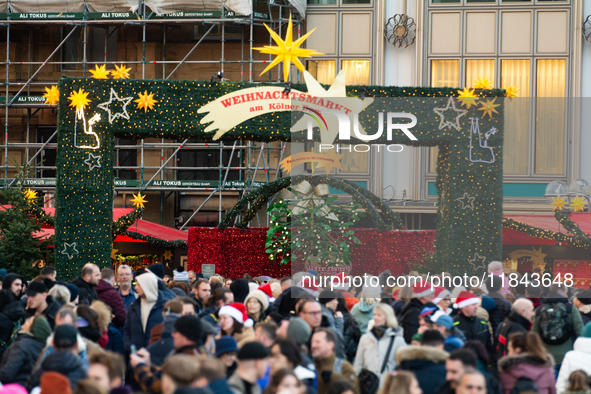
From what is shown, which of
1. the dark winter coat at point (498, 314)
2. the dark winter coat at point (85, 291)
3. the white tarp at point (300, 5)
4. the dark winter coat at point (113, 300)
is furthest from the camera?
the white tarp at point (300, 5)

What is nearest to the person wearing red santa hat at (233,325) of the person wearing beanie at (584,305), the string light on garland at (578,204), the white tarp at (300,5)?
the person wearing beanie at (584,305)

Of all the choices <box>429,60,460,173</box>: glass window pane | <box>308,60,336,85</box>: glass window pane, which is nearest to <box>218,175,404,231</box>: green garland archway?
<box>308,60,336,85</box>: glass window pane

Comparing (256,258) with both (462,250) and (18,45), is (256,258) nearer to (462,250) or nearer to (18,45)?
(462,250)

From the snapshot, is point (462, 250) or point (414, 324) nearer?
point (414, 324)

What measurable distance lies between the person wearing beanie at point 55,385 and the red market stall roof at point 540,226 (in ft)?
45.1

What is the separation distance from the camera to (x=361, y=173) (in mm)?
21844

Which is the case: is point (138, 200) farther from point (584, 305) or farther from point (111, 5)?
point (584, 305)

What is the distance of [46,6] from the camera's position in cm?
2294

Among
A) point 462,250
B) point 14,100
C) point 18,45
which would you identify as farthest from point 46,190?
point 462,250

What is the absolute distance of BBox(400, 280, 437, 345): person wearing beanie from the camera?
7.57 m

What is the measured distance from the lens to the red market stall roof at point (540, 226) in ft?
53.0

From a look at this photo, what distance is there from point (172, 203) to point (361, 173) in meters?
6.54

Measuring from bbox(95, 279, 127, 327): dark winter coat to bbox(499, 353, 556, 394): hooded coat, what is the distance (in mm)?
4890

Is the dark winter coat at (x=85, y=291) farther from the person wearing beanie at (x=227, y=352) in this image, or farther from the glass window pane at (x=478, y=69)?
the glass window pane at (x=478, y=69)
